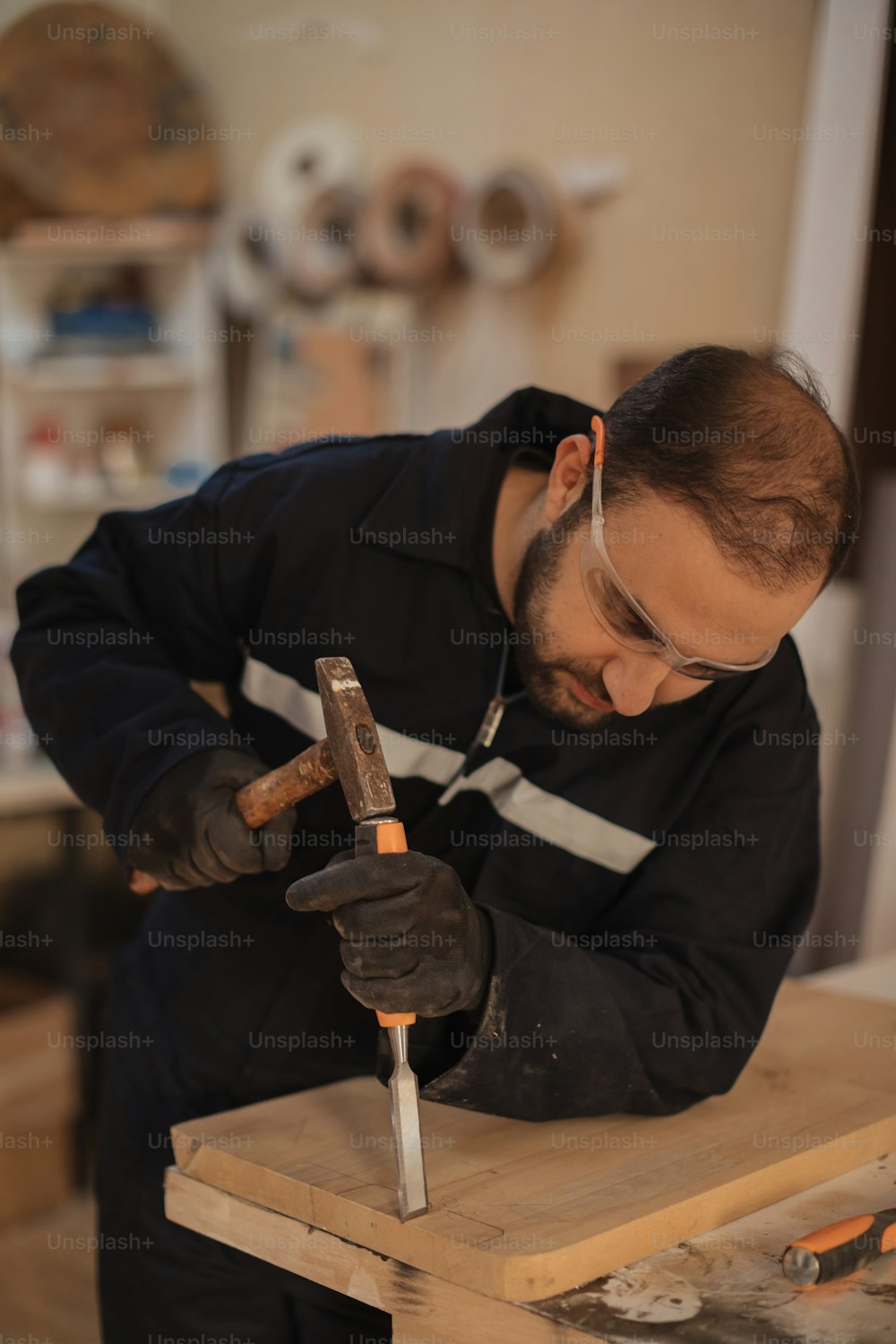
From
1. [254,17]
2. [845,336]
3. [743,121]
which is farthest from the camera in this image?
[254,17]

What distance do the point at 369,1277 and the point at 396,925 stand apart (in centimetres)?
32

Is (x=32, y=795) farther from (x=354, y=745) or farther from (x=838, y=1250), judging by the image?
(x=838, y=1250)

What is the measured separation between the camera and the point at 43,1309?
303 cm

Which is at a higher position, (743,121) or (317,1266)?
(743,121)

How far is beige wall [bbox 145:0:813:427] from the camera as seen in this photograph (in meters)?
3.32

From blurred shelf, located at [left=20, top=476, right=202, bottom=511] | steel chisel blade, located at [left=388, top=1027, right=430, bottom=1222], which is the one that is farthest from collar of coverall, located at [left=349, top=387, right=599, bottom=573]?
blurred shelf, located at [left=20, top=476, right=202, bottom=511]

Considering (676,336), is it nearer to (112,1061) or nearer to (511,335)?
(511,335)

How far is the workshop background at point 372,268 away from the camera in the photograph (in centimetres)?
288

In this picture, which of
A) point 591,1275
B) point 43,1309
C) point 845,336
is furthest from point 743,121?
point 43,1309

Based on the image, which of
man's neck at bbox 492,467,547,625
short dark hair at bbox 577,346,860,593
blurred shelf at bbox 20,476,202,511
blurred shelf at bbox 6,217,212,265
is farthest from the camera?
blurred shelf at bbox 20,476,202,511

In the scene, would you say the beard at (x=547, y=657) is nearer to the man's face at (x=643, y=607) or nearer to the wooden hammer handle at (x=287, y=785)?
the man's face at (x=643, y=607)

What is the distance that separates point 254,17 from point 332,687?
452cm

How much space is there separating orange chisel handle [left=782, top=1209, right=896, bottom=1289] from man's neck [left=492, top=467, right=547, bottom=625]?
0.76m

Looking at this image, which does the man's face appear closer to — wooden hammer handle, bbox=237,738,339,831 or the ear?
the ear
